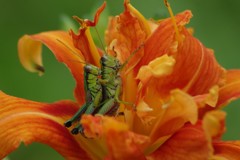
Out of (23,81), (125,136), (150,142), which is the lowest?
(23,81)

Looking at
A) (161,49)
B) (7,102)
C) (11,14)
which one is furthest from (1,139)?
(11,14)

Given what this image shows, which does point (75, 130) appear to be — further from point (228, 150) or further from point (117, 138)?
point (228, 150)

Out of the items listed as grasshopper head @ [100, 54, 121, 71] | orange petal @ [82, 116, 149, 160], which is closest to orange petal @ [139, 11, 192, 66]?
grasshopper head @ [100, 54, 121, 71]

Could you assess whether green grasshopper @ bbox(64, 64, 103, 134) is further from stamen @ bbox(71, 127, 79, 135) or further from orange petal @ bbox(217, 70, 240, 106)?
orange petal @ bbox(217, 70, 240, 106)

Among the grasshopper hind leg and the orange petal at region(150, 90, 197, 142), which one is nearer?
the orange petal at region(150, 90, 197, 142)

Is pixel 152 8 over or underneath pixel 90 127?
underneath

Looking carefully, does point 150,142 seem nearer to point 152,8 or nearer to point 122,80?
point 122,80

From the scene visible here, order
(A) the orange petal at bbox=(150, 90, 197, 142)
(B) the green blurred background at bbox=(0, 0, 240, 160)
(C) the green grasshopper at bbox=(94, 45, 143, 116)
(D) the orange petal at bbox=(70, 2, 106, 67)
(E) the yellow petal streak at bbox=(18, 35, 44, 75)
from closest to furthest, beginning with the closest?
(A) the orange petal at bbox=(150, 90, 197, 142), (C) the green grasshopper at bbox=(94, 45, 143, 116), (D) the orange petal at bbox=(70, 2, 106, 67), (E) the yellow petal streak at bbox=(18, 35, 44, 75), (B) the green blurred background at bbox=(0, 0, 240, 160)
